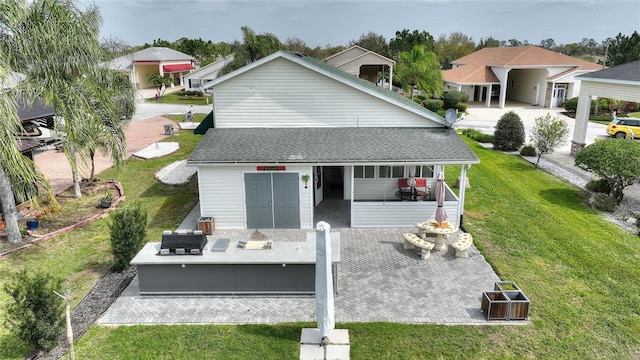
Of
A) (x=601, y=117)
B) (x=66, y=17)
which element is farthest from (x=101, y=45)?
(x=601, y=117)

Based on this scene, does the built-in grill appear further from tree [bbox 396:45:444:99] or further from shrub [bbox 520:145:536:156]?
tree [bbox 396:45:444:99]

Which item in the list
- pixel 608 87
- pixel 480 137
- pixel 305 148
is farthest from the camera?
pixel 480 137

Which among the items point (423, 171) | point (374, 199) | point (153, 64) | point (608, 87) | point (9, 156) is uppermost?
point (153, 64)

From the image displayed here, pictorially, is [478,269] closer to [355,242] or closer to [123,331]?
[355,242]

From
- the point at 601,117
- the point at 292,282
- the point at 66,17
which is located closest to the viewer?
the point at 292,282

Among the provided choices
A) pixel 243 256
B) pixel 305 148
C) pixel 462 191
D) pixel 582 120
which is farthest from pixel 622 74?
pixel 243 256

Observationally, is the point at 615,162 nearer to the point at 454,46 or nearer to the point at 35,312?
the point at 35,312

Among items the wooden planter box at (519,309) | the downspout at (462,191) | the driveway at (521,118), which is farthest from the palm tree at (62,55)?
the driveway at (521,118)
